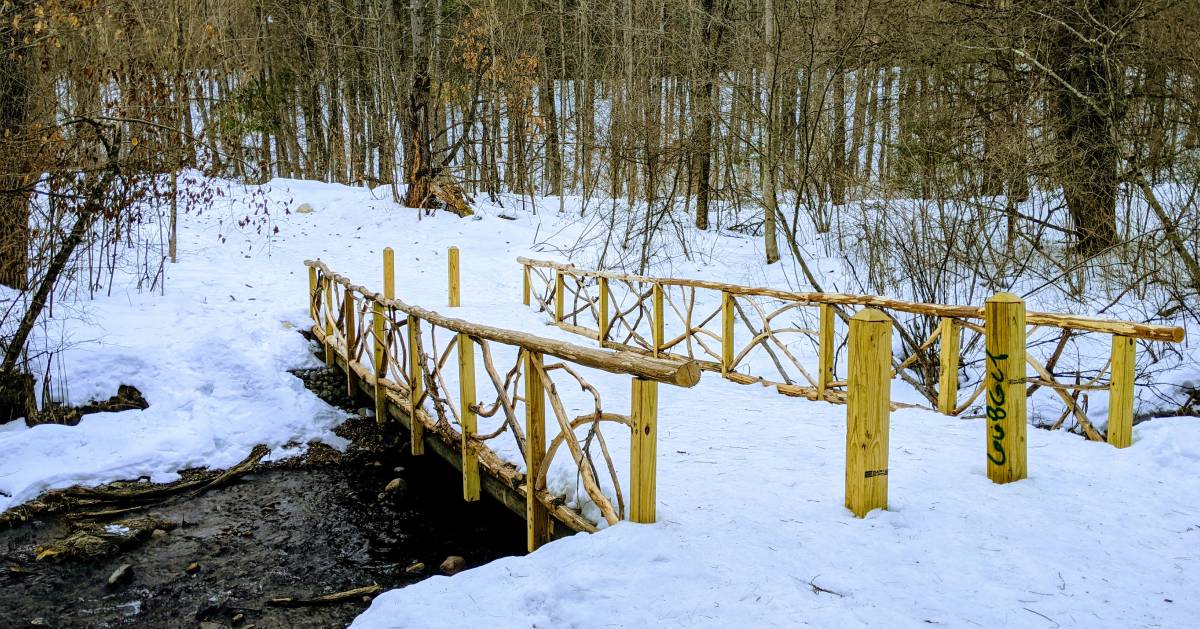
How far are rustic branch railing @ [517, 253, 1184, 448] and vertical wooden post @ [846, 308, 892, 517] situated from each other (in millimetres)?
1530

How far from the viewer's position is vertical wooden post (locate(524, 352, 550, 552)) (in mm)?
3930

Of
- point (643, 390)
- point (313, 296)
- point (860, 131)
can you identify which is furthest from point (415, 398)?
point (860, 131)

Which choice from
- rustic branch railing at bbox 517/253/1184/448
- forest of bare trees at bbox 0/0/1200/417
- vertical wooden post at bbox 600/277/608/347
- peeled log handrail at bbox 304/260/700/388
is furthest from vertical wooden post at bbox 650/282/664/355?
peeled log handrail at bbox 304/260/700/388

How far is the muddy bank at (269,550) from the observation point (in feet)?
14.7

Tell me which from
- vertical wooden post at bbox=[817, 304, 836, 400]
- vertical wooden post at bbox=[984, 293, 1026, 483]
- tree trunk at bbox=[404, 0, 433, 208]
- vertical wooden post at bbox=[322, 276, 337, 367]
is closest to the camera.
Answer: vertical wooden post at bbox=[984, 293, 1026, 483]

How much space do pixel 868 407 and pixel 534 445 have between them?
1727mm

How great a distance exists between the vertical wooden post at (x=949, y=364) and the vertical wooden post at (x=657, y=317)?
371cm

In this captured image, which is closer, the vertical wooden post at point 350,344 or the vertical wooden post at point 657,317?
the vertical wooden post at point 350,344

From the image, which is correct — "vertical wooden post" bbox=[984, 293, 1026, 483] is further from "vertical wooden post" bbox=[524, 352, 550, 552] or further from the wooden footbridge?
"vertical wooden post" bbox=[524, 352, 550, 552]

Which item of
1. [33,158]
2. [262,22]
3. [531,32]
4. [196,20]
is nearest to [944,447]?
[33,158]

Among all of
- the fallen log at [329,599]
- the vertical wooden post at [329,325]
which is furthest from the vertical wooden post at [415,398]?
the vertical wooden post at [329,325]

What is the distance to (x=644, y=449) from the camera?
3217 millimetres

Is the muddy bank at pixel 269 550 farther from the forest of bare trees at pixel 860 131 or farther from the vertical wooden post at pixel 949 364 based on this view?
the vertical wooden post at pixel 949 364

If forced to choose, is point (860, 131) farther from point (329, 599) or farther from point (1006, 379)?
point (329, 599)
